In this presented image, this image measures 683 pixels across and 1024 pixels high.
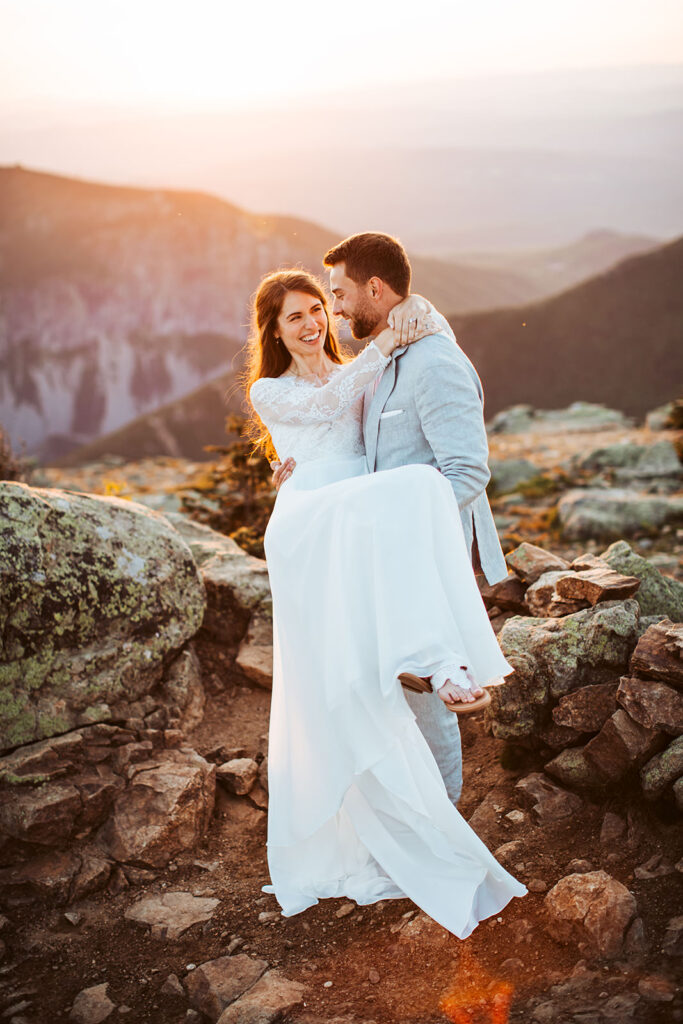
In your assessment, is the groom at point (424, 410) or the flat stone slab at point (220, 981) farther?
the groom at point (424, 410)

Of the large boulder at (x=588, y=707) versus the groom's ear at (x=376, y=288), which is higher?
the groom's ear at (x=376, y=288)

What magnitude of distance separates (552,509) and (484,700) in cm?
825

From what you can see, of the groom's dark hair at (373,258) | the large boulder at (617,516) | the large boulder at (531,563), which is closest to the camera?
the groom's dark hair at (373,258)

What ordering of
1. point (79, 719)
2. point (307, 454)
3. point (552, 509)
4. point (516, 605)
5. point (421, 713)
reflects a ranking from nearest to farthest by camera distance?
1. point (421, 713)
2. point (307, 454)
3. point (79, 719)
4. point (516, 605)
5. point (552, 509)

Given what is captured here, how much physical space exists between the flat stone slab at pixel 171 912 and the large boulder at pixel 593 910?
64.4 inches

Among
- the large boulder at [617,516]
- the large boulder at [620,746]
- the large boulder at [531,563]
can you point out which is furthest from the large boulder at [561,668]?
the large boulder at [617,516]

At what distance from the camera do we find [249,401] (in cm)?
455

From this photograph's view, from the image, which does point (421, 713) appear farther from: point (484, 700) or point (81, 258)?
point (81, 258)

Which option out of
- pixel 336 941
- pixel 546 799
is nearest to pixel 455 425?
pixel 546 799

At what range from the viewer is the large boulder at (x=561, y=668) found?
14.0 ft

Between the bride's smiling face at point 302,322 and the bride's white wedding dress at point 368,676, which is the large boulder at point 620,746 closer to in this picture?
the bride's white wedding dress at point 368,676

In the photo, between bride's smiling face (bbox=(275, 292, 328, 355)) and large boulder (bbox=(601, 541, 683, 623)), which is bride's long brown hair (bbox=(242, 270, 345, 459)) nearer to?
bride's smiling face (bbox=(275, 292, 328, 355))

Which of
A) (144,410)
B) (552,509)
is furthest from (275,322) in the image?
(144,410)

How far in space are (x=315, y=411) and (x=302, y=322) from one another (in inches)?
23.8
